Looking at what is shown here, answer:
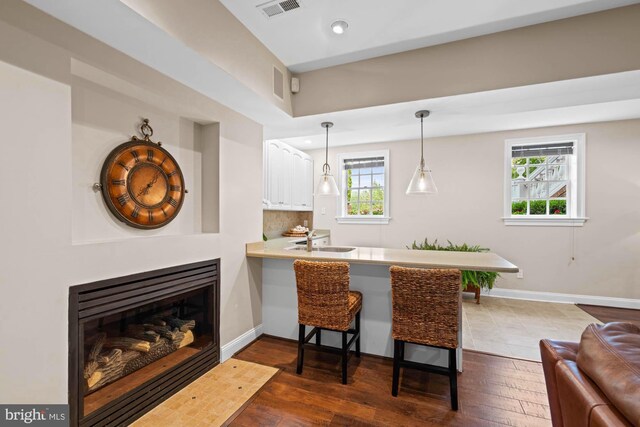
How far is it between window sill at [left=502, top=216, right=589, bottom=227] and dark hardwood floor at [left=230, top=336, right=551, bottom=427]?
8.27ft

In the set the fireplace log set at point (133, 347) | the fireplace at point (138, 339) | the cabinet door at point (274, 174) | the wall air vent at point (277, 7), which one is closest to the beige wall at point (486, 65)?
the wall air vent at point (277, 7)

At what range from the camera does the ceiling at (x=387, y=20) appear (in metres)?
1.94

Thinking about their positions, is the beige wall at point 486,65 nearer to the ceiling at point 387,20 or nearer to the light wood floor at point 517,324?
the ceiling at point 387,20

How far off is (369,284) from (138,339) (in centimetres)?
189

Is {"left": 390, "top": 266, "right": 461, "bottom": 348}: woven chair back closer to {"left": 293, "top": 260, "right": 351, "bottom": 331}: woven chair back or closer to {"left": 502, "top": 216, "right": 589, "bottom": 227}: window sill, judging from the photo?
{"left": 293, "top": 260, "right": 351, "bottom": 331}: woven chair back

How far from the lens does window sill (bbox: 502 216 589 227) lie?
13.8 feet

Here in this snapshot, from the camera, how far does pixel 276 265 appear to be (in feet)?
10.00

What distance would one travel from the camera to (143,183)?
6.81 feet

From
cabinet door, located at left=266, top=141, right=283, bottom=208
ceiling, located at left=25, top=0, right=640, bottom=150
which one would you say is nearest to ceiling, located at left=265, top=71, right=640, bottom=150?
ceiling, located at left=25, top=0, right=640, bottom=150

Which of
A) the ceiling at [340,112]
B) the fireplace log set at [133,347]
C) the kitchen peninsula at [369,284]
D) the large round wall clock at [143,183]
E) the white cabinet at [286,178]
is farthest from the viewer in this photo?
the white cabinet at [286,178]

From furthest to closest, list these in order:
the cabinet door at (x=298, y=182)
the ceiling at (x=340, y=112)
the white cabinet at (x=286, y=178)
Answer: the cabinet door at (x=298, y=182)
the white cabinet at (x=286, y=178)
the ceiling at (x=340, y=112)

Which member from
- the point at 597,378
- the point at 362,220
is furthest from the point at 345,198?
the point at 597,378

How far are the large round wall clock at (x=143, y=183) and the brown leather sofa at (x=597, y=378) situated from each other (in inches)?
97.2

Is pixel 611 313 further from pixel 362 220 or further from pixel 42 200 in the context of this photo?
pixel 42 200
